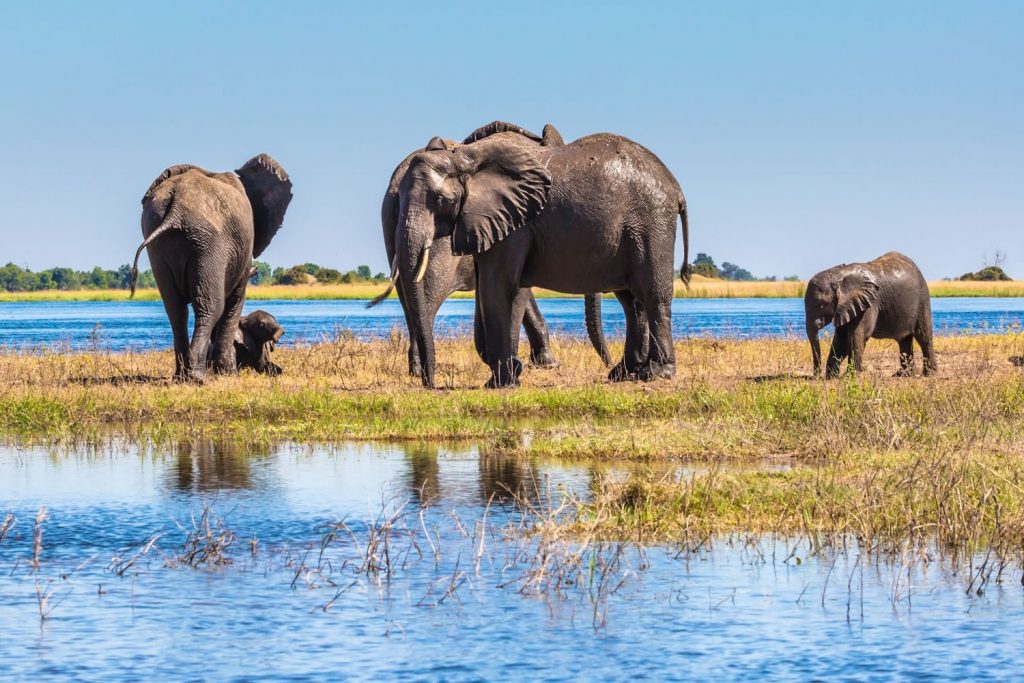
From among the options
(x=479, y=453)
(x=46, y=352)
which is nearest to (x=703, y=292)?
(x=46, y=352)

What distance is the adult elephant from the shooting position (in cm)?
1841

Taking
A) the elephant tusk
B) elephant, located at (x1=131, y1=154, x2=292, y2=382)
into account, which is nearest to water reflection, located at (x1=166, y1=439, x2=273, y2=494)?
the elephant tusk

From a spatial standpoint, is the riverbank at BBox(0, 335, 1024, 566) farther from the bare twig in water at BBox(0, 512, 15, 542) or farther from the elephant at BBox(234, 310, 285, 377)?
the bare twig in water at BBox(0, 512, 15, 542)

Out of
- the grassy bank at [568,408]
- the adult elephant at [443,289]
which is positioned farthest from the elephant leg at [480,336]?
the grassy bank at [568,408]

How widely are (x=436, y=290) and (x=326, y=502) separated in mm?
7591

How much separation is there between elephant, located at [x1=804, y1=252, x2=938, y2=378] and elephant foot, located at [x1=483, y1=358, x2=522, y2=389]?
3.52 m

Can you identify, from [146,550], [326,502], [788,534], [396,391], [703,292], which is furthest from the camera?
[703,292]

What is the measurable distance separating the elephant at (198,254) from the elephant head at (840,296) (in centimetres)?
684

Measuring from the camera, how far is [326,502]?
11844 millimetres

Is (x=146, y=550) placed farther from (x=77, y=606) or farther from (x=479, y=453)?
(x=479, y=453)

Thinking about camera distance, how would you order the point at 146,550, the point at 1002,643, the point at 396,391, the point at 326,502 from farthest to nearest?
the point at 396,391
the point at 326,502
the point at 146,550
the point at 1002,643

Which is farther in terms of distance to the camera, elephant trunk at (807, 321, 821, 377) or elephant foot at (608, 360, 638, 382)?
elephant trunk at (807, 321, 821, 377)

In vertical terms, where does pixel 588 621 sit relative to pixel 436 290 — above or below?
below

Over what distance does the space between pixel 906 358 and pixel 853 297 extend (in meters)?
1.50
